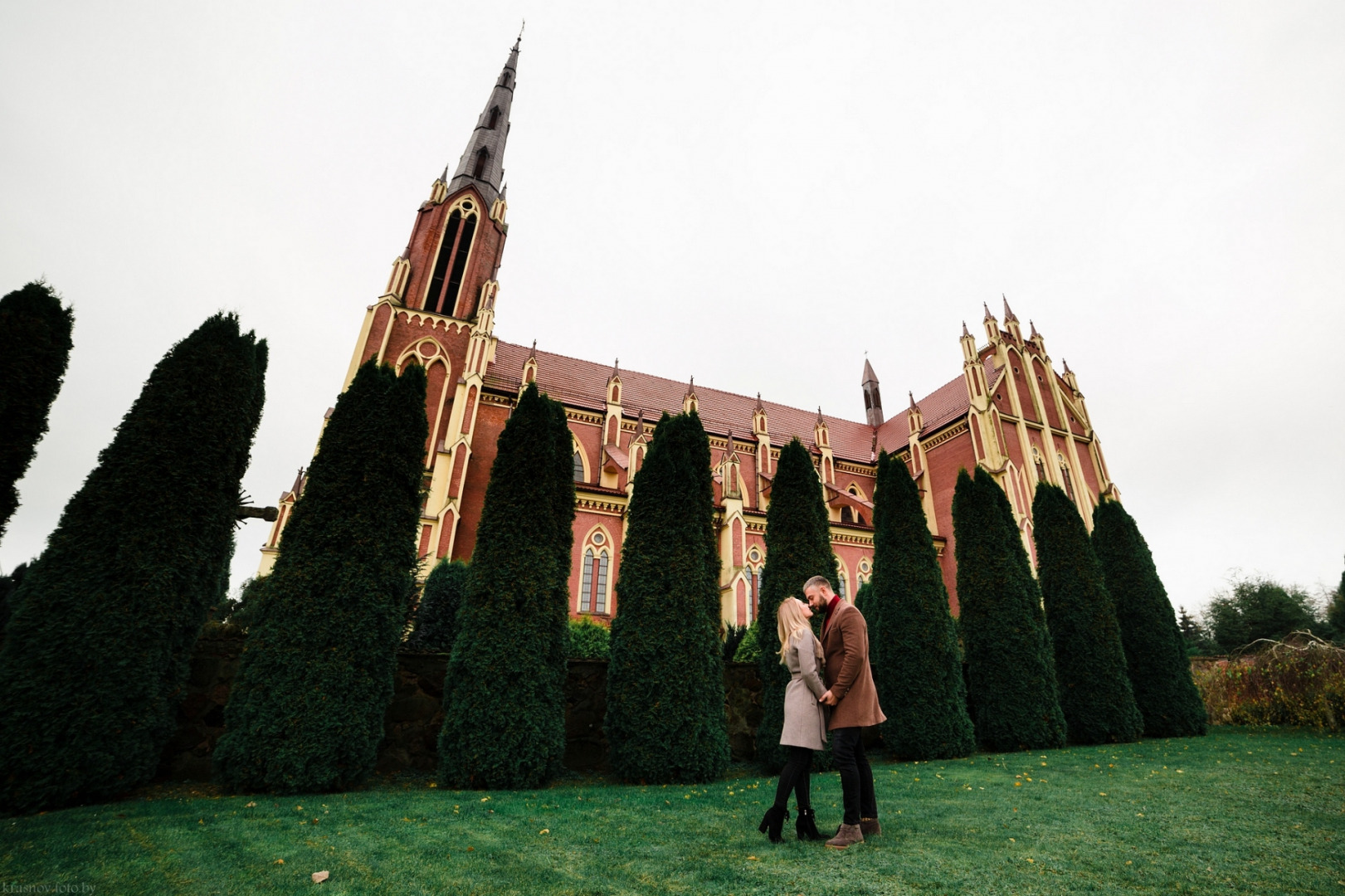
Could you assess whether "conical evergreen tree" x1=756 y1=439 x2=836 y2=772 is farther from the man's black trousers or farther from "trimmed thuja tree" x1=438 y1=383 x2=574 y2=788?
the man's black trousers

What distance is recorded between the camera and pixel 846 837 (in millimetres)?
3816

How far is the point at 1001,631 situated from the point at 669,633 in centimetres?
643

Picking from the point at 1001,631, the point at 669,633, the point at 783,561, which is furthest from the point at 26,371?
the point at 1001,631

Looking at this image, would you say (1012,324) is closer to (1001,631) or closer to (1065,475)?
(1065,475)

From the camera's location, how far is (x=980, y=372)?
26.8 meters

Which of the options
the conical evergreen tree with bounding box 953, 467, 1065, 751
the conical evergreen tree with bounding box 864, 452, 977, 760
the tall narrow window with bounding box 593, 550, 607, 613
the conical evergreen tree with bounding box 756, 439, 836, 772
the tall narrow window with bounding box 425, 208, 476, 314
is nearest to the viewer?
the conical evergreen tree with bounding box 756, 439, 836, 772

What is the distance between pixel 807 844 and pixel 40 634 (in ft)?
23.1

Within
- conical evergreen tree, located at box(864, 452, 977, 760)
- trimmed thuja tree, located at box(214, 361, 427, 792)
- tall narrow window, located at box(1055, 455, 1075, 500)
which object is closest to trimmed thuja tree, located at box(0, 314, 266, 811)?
trimmed thuja tree, located at box(214, 361, 427, 792)

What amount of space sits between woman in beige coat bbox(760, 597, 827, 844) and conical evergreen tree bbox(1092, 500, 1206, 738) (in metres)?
11.1

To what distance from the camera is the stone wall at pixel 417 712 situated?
21.8 feet

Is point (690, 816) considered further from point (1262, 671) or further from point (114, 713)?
point (1262, 671)

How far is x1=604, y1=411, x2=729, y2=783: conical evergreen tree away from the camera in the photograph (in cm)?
729

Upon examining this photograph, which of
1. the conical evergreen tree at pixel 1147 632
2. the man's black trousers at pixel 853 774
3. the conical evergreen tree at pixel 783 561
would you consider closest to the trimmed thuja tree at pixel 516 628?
the conical evergreen tree at pixel 783 561

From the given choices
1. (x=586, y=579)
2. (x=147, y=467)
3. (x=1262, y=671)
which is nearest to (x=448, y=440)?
(x=586, y=579)
